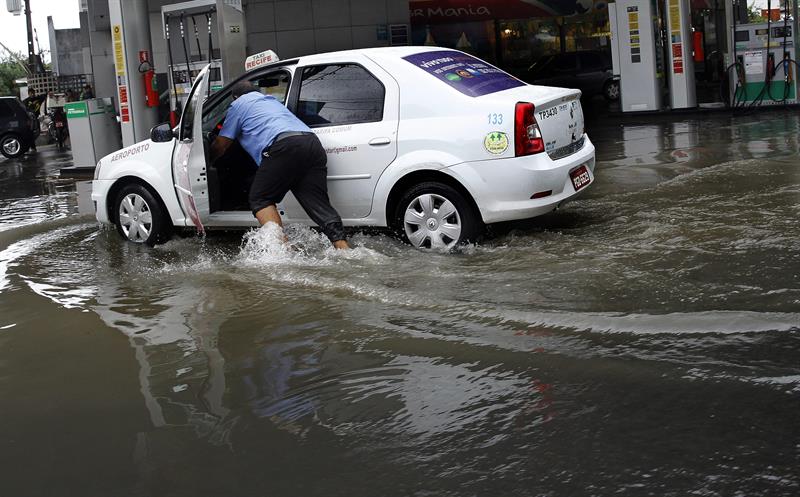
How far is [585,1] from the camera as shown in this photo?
30844mm

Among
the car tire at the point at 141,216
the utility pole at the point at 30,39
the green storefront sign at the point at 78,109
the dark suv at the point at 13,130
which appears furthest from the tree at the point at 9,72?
the car tire at the point at 141,216

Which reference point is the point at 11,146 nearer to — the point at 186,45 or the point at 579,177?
the point at 186,45

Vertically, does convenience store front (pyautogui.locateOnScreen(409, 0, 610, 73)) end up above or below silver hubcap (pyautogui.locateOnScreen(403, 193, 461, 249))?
above

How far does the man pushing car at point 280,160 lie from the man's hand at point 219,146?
149 mm

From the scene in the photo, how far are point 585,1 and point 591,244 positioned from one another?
25247 mm

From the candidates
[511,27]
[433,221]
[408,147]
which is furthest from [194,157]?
[511,27]

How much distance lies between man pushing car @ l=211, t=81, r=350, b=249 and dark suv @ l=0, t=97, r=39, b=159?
17968 mm

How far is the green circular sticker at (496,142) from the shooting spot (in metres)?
7.08

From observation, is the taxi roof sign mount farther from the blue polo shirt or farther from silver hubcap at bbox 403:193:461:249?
silver hubcap at bbox 403:193:461:249

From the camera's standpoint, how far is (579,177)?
24.8 feet

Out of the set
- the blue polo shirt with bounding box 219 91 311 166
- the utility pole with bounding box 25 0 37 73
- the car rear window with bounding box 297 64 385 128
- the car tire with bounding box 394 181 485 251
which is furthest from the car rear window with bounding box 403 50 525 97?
the utility pole with bounding box 25 0 37 73

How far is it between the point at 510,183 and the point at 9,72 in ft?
163

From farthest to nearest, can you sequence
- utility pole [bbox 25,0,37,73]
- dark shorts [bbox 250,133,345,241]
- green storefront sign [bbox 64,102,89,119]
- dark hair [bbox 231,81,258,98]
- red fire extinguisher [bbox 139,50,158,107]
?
utility pole [bbox 25,0,37,73] → green storefront sign [bbox 64,102,89,119] → red fire extinguisher [bbox 139,50,158,107] → dark hair [bbox 231,81,258,98] → dark shorts [bbox 250,133,345,241]

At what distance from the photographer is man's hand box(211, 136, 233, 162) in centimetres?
783
